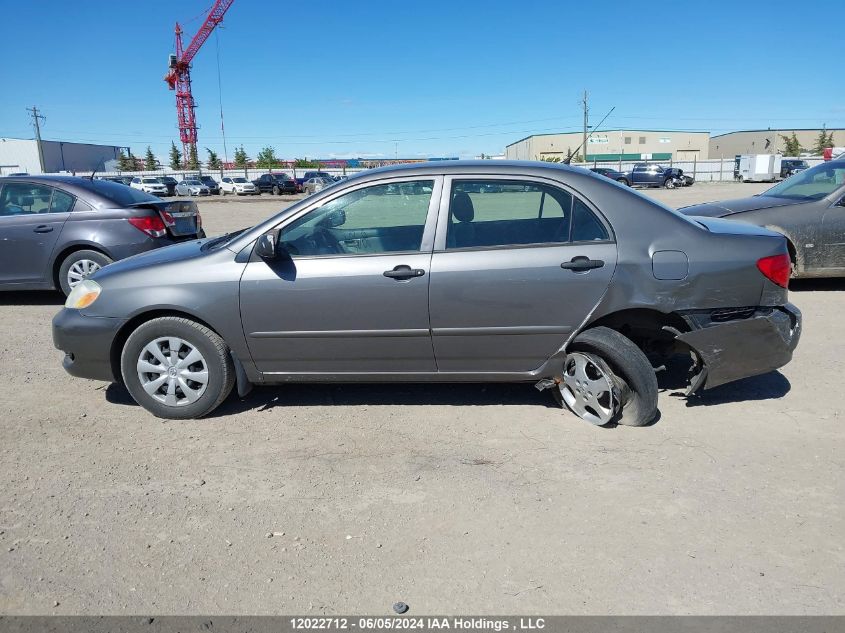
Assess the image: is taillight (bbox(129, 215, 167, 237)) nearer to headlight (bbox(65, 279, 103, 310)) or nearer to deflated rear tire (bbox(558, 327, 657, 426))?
headlight (bbox(65, 279, 103, 310))

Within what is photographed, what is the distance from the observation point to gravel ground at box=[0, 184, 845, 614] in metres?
→ 2.55

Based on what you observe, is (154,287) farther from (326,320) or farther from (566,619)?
(566,619)

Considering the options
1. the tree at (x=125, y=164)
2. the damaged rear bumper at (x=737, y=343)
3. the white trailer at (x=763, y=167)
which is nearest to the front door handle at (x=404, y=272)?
the damaged rear bumper at (x=737, y=343)

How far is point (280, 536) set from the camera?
9.67ft

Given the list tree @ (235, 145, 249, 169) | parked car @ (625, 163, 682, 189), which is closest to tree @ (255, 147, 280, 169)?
tree @ (235, 145, 249, 169)

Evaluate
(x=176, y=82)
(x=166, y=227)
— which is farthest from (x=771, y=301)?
(x=176, y=82)

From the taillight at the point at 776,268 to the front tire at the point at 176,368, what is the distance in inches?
135

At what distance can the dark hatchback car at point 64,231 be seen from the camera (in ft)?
24.4

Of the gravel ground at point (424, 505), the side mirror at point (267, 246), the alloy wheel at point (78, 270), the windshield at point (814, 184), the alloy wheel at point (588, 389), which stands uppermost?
the windshield at point (814, 184)

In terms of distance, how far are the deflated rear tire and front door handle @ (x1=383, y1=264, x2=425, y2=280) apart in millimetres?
1054

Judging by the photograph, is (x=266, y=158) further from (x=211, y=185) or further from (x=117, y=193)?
(x=117, y=193)

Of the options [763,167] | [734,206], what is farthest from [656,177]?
[734,206]

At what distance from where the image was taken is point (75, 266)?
7.47 metres

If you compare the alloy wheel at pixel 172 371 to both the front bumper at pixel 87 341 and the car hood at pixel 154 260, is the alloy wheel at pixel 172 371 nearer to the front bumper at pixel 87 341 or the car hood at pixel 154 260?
the front bumper at pixel 87 341
